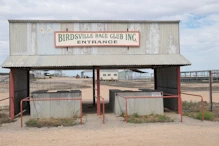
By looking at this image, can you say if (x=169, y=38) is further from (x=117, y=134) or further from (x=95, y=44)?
(x=117, y=134)

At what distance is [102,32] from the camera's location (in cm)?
1500

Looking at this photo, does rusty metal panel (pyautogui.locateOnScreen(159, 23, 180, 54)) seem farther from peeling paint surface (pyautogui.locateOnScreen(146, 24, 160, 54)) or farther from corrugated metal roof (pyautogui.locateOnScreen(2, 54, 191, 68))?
corrugated metal roof (pyautogui.locateOnScreen(2, 54, 191, 68))

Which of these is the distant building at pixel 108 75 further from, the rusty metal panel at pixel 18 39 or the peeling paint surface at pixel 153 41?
the rusty metal panel at pixel 18 39

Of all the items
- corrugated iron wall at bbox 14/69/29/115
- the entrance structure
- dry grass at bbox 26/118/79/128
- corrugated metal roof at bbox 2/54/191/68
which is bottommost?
dry grass at bbox 26/118/79/128

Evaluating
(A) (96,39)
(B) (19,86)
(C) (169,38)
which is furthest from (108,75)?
(A) (96,39)

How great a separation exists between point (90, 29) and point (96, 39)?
65cm

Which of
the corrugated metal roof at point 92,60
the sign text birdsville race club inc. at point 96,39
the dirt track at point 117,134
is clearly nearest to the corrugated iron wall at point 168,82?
the corrugated metal roof at point 92,60

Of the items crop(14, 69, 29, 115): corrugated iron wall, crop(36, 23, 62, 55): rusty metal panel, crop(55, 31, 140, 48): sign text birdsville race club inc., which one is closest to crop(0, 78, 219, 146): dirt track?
crop(14, 69, 29, 115): corrugated iron wall

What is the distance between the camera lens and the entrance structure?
14289mm

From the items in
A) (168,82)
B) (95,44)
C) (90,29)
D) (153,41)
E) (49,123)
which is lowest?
(49,123)

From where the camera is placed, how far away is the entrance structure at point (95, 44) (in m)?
14.3

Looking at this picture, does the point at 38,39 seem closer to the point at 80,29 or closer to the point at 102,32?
the point at 80,29

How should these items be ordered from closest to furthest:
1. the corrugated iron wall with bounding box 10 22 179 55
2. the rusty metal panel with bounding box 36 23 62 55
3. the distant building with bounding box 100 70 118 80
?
the corrugated iron wall with bounding box 10 22 179 55 → the rusty metal panel with bounding box 36 23 62 55 → the distant building with bounding box 100 70 118 80

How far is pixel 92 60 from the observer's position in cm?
1422
